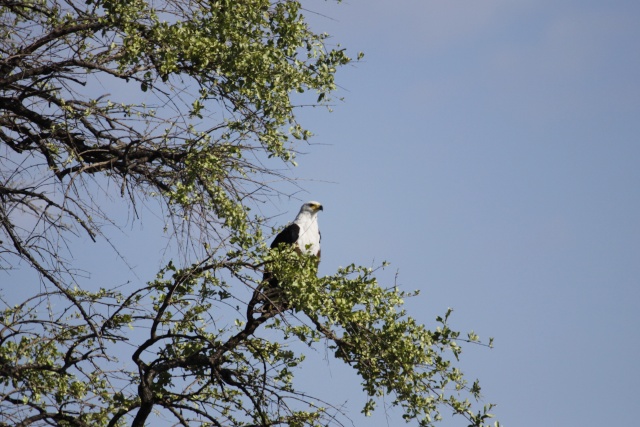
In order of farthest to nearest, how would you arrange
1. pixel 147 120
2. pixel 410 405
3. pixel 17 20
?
pixel 17 20
pixel 147 120
pixel 410 405

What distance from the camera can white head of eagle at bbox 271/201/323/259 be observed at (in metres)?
11.2

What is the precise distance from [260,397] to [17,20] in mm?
5080

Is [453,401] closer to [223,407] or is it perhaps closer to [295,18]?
[223,407]

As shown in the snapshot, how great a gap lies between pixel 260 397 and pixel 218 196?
1839mm

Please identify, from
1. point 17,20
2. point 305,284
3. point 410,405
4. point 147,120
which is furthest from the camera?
point 17,20

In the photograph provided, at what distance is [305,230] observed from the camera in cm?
1134

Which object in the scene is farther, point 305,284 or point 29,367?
point 29,367

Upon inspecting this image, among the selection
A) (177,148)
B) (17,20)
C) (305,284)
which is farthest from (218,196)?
(17,20)

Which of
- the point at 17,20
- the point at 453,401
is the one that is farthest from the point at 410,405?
the point at 17,20

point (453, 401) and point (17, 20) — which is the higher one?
point (17, 20)

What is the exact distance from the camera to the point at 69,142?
8.63 m

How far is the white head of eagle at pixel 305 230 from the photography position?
11219mm

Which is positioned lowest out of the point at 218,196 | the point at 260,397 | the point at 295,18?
the point at 260,397

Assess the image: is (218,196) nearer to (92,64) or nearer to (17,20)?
(92,64)
